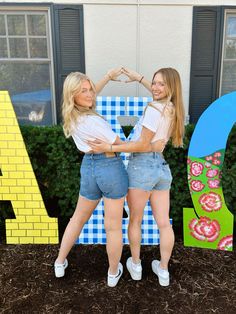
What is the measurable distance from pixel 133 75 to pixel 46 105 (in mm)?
2007

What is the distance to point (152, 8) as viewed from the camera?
3.85m

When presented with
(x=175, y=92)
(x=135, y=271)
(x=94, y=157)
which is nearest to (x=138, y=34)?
(x=175, y=92)

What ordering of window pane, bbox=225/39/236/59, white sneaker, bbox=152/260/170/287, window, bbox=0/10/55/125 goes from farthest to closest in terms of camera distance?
window pane, bbox=225/39/236/59, window, bbox=0/10/55/125, white sneaker, bbox=152/260/170/287

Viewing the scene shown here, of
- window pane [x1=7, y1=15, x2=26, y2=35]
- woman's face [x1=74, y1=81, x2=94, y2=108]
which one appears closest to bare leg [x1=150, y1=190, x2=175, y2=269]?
woman's face [x1=74, y1=81, x2=94, y2=108]

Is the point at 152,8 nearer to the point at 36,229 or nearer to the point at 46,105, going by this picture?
the point at 46,105

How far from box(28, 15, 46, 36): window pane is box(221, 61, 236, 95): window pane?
8.06 feet

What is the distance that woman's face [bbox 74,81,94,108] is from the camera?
7.09ft

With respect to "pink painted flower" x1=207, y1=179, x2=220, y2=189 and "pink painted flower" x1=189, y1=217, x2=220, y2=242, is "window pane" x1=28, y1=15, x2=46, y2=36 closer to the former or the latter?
"pink painted flower" x1=207, y1=179, x2=220, y2=189

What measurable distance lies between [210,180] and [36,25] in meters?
2.90

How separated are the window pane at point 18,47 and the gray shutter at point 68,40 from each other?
1.44ft

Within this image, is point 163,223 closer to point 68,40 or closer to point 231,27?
point 68,40

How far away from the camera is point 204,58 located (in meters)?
4.05

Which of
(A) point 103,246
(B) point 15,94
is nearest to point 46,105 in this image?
(B) point 15,94

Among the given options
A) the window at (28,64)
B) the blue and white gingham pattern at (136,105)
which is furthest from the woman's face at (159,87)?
the window at (28,64)
